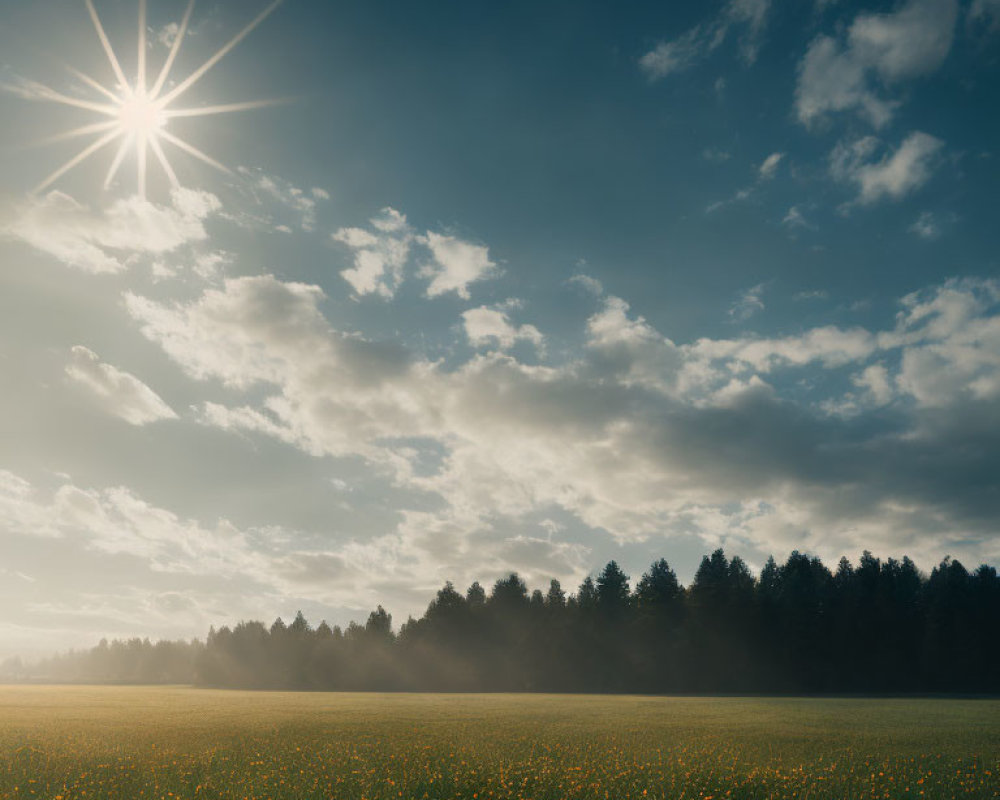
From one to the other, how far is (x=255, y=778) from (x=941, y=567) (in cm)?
12685

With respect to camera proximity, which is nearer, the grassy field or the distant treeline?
the grassy field

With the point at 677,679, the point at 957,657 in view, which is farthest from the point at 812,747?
the point at 957,657

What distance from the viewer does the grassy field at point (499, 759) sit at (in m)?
19.0

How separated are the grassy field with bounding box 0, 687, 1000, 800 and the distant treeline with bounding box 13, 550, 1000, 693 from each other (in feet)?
176

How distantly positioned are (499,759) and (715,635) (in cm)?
7717

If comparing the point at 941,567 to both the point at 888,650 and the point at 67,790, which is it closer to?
the point at 888,650

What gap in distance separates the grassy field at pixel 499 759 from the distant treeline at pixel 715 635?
5357 centimetres

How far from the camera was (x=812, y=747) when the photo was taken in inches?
1072

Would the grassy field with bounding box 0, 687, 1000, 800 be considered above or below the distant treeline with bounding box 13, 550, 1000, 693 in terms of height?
below

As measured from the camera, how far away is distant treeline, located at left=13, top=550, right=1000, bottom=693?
289ft

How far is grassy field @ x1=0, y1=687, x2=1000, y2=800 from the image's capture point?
18969mm

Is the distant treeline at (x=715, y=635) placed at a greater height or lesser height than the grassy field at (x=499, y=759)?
greater

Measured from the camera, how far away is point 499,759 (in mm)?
23188

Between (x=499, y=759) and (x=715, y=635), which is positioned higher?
(x=715, y=635)
